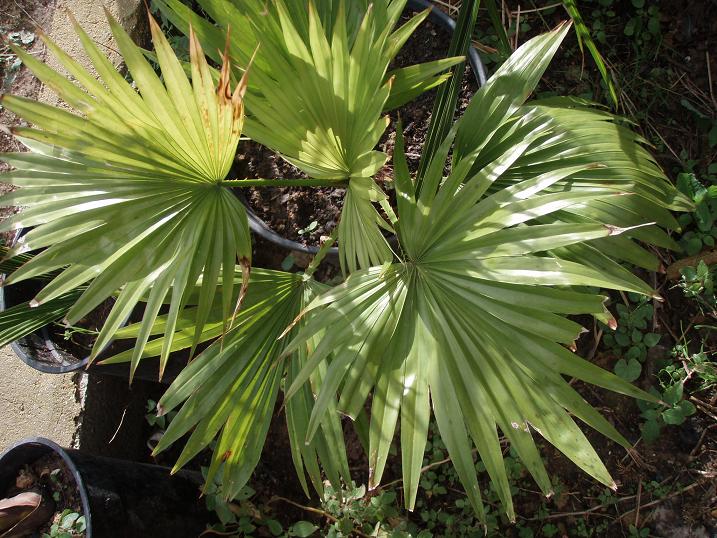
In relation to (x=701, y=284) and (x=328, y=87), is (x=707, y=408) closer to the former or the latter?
(x=701, y=284)

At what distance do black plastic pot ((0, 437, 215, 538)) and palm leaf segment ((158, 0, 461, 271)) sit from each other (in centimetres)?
78

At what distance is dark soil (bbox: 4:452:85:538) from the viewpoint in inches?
57.9

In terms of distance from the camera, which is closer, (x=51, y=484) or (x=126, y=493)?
(x=126, y=493)

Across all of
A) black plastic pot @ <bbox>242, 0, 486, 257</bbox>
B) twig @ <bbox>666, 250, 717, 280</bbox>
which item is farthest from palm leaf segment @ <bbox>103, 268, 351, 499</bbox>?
twig @ <bbox>666, 250, 717, 280</bbox>

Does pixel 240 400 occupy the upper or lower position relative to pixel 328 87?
lower

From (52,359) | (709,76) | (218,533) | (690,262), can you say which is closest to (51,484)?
(52,359)

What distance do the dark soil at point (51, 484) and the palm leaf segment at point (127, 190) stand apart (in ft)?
2.54

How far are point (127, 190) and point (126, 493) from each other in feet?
2.63

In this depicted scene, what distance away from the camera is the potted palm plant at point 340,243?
0.85 meters

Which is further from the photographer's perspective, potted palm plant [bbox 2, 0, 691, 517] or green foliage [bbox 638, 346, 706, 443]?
green foliage [bbox 638, 346, 706, 443]

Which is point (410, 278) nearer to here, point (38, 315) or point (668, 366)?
point (38, 315)

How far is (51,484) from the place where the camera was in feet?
4.93

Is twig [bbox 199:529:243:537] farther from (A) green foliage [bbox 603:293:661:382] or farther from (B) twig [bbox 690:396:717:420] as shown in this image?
(B) twig [bbox 690:396:717:420]

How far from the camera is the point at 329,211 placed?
5.00 feet
